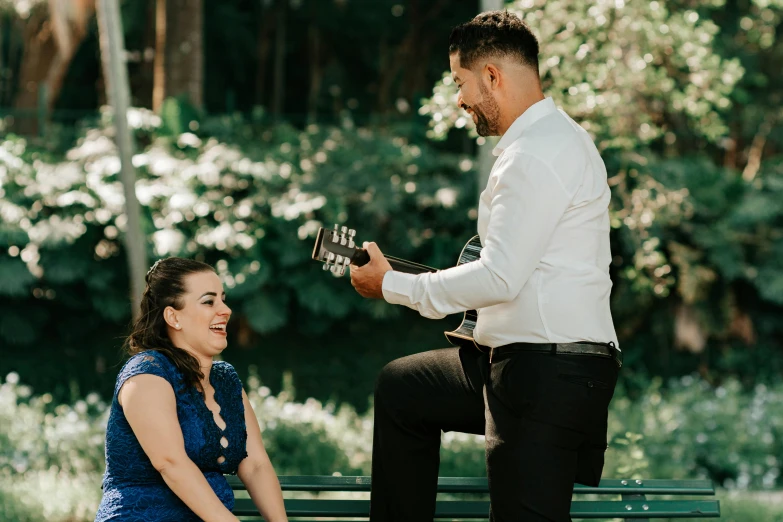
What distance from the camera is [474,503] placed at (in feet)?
12.1

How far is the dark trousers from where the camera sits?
287 centimetres

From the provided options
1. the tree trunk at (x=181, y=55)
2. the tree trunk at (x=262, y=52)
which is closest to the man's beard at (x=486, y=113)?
the tree trunk at (x=181, y=55)

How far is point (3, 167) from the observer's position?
10.1 meters

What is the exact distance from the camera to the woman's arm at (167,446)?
2939 millimetres

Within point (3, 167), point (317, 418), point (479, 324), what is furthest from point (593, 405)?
point (3, 167)

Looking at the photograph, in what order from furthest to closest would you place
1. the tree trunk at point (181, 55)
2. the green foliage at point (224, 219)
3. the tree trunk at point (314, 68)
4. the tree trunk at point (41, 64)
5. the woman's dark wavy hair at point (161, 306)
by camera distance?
the tree trunk at point (314, 68) < the tree trunk at point (41, 64) < the tree trunk at point (181, 55) < the green foliage at point (224, 219) < the woman's dark wavy hair at point (161, 306)

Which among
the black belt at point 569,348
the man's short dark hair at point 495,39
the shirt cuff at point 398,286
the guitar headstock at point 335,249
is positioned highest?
the man's short dark hair at point 495,39

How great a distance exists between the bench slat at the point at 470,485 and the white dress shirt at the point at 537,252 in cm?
84

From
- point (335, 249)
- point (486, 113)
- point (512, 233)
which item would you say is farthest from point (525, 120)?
point (335, 249)

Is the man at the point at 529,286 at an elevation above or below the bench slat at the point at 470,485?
above

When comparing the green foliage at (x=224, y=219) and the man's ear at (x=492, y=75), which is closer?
the man's ear at (x=492, y=75)

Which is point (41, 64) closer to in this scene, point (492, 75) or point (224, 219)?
point (224, 219)

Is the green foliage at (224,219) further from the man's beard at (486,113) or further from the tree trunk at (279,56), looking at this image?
the man's beard at (486,113)

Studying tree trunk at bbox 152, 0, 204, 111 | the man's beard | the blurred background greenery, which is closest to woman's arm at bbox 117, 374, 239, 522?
the man's beard
